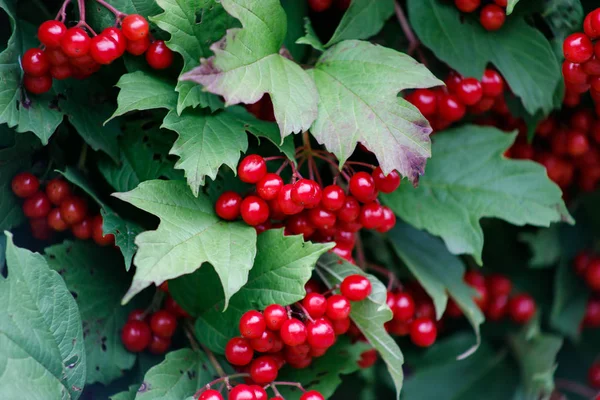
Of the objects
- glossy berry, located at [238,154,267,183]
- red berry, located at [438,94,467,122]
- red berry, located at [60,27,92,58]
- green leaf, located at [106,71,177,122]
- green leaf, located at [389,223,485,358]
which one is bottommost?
green leaf, located at [389,223,485,358]

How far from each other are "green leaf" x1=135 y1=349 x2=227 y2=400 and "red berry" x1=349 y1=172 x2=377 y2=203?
13.4 inches

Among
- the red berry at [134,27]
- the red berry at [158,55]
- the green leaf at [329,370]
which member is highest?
the red berry at [134,27]

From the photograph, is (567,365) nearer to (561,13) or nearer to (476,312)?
(476,312)

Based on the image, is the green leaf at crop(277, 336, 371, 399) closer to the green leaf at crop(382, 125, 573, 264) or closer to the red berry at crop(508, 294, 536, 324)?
the green leaf at crop(382, 125, 573, 264)

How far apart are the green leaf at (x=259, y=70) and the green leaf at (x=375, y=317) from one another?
23cm

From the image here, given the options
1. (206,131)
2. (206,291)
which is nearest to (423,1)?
(206,131)

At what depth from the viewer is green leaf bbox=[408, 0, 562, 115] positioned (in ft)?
3.22

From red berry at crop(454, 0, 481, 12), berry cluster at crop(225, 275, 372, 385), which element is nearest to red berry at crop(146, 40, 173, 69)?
berry cluster at crop(225, 275, 372, 385)

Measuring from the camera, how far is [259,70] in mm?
815

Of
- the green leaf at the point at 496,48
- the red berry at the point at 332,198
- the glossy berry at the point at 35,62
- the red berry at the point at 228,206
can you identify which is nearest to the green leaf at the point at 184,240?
the red berry at the point at 228,206

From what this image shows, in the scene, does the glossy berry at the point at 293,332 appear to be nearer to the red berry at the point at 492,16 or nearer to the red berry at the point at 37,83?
the red berry at the point at 37,83

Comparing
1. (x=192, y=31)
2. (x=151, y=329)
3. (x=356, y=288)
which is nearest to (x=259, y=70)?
(x=192, y=31)

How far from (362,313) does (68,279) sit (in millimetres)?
432

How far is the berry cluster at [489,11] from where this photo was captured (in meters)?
0.97
